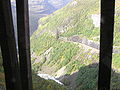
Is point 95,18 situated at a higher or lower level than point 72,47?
higher

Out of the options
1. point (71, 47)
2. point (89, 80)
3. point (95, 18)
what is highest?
point (95, 18)

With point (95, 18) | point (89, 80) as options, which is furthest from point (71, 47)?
point (89, 80)

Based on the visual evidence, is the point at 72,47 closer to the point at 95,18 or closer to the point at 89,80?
the point at 95,18

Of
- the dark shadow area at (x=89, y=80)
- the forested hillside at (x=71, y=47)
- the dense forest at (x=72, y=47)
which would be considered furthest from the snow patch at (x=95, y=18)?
the dark shadow area at (x=89, y=80)

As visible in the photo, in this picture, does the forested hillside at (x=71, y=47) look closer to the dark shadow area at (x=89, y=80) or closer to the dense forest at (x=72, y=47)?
the dense forest at (x=72, y=47)

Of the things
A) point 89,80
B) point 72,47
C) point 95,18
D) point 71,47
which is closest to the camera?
point 89,80

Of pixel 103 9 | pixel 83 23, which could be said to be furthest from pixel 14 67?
pixel 83 23

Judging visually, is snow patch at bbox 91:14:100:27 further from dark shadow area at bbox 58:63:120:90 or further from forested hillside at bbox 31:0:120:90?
dark shadow area at bbox 58:63:120:90

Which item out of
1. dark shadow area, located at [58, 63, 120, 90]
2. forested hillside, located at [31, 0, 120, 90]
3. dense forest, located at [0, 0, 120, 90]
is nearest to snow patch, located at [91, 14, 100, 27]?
dense forest, located at [0, 0, 120, 90]
